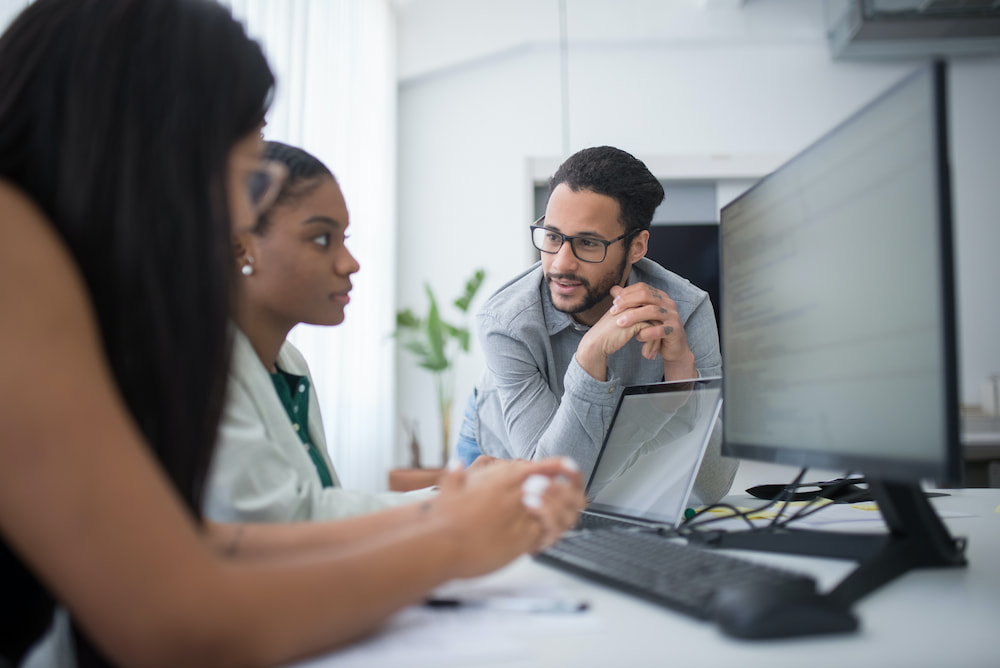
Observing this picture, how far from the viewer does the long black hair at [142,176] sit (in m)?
0.59

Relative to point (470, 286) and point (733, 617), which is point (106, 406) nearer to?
point (733, 617)

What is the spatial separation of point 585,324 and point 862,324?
3.71 feet

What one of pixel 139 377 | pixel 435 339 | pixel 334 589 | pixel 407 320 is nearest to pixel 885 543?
pixel 334 589

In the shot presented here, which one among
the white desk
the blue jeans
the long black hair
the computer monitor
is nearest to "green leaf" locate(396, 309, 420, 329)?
the blue jeans

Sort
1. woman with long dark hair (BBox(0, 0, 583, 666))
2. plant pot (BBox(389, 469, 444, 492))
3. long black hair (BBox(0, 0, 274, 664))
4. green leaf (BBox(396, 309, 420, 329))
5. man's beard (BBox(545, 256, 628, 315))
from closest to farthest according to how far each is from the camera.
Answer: woman with long dark hair (BBox(0, 0, 583, 666)) < long black hair (BBox(0, 0, 274, 664)) < man's beard (BBox(545, 256, 628, 315)) < plant pot (BBox(389, 469, 444, 492)) < green leaf (BBox(396, 309, 420, 329))

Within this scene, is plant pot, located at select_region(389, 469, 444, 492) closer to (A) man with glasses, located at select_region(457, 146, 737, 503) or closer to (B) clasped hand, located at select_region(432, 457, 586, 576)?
(A) man with glasses, located at select_region(457, 146, 737, 503)

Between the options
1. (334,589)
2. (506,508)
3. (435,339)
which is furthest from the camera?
(435,339)

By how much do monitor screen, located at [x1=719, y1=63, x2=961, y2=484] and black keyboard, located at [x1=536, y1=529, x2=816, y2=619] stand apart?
0.16 meters

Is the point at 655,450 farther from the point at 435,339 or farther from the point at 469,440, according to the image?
the point at 435,339

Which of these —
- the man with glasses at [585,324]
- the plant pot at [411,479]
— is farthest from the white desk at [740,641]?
the plant pot at [411,479]

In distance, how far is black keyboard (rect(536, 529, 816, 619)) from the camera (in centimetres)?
67

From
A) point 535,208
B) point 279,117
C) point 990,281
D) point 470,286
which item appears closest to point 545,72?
point 535,208

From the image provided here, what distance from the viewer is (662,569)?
0.76m

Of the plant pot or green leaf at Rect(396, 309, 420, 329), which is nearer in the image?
the plant pot
